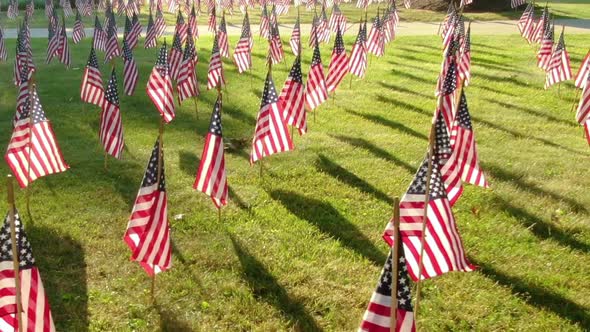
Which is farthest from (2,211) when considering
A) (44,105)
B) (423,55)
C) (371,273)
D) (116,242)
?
(423,55)

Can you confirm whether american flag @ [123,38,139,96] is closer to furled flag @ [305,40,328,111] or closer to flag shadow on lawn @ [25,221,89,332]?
furled flag @ [305,40,328,111]

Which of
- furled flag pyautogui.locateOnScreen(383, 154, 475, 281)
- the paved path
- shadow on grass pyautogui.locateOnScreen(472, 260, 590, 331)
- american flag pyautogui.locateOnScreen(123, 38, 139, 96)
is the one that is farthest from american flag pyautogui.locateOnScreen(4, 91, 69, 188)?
Result: the paved path

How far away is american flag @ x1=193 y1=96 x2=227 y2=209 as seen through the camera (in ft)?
29.5

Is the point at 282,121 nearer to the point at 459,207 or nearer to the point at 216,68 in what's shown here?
the point at 459,207

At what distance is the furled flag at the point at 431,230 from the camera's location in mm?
6410

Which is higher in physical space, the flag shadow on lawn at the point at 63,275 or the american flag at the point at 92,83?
the american flag at the point at 92,83

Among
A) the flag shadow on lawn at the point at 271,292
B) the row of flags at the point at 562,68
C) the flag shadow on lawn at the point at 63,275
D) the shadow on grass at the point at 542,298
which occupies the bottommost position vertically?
the flag shadow on lawn at the point at 63,275

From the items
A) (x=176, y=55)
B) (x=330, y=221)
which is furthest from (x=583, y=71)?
(x=176, y=55)

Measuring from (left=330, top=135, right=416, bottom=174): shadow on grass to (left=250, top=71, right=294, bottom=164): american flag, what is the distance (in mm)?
2460

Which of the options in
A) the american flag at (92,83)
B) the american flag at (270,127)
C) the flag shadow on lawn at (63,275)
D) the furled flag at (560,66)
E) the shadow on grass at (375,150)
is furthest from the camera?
the furled flag at (560,66)

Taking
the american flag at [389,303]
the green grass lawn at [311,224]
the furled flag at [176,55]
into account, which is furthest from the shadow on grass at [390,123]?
the american flag at [389,303]

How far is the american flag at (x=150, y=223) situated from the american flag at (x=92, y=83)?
25.6 feet

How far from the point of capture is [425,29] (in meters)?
31.4

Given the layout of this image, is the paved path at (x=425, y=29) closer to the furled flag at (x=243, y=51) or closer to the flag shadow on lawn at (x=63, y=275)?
the furled flag at (x=243, y=51)
